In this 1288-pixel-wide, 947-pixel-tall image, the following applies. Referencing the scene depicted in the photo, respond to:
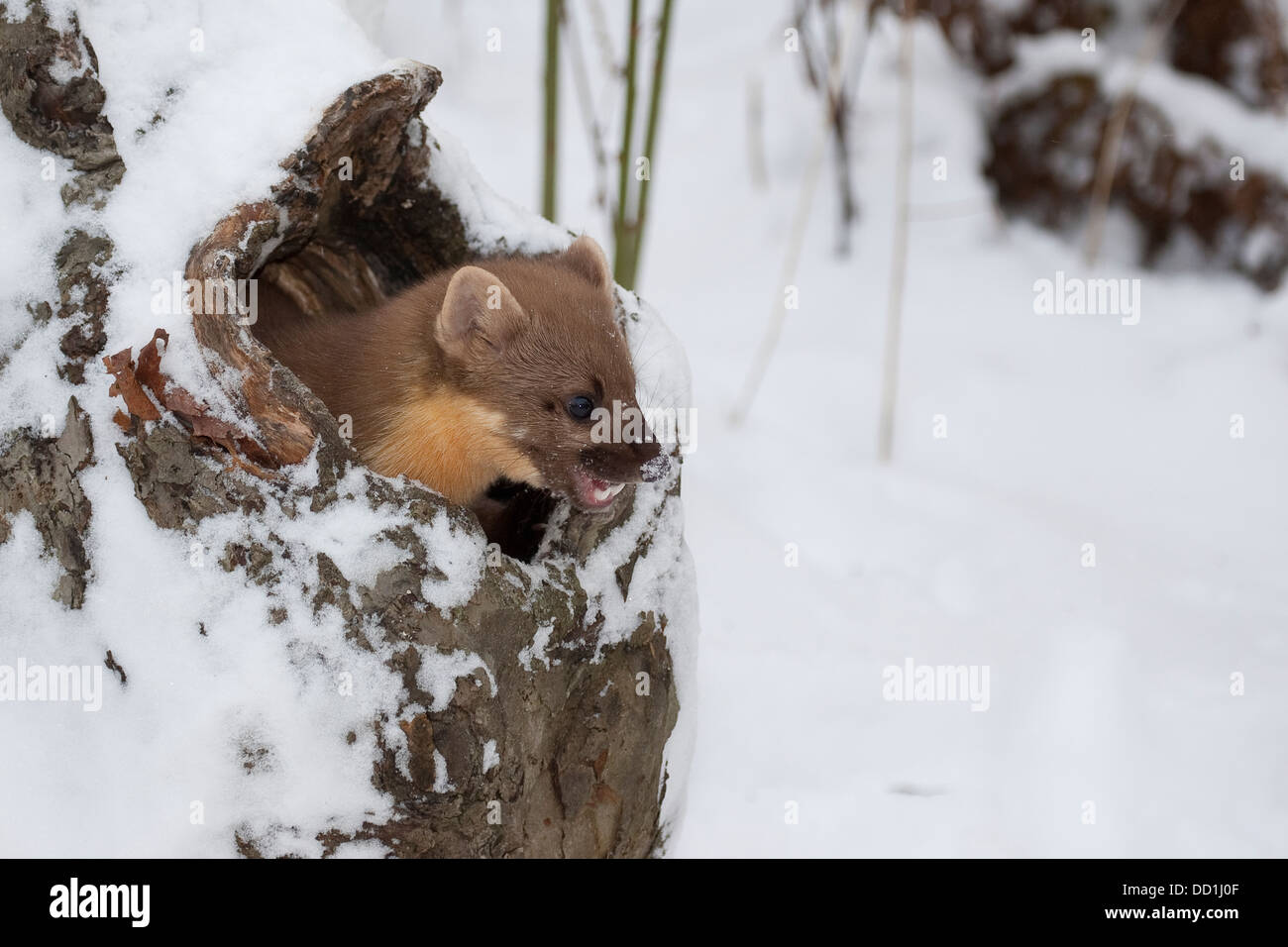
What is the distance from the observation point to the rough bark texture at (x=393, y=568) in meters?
2.51

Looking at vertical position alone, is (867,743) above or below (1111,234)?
below

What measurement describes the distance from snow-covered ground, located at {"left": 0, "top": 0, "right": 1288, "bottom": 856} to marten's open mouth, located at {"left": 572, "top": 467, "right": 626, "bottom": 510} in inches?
31.5

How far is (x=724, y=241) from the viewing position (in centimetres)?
725

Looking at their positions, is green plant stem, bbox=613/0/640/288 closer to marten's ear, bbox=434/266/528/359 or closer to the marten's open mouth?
marten's ear, bbox=434/266/528/359

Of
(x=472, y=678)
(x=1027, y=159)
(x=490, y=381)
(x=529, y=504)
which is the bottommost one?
(x=472, y=678)

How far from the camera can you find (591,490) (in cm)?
286

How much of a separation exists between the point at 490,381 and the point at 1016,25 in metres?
5.49

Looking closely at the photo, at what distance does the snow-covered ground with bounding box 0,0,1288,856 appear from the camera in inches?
110

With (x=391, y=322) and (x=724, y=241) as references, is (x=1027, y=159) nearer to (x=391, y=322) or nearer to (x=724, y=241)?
(x=724, y=241)

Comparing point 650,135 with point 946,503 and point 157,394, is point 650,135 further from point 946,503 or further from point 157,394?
point 157,394

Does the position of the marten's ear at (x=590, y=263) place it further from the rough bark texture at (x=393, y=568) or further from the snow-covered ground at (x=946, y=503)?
the snow-covered ground at (x=946, y=503)

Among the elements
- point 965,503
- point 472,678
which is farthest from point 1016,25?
point 472,678

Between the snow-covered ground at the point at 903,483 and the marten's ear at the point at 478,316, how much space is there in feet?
1.62

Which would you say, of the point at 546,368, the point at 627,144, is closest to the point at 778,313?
the point at 627,144
